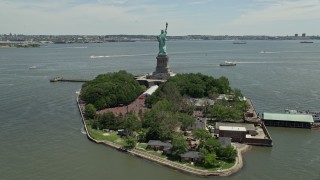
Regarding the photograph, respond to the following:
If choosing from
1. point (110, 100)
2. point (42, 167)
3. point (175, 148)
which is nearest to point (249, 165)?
point (175, 148)

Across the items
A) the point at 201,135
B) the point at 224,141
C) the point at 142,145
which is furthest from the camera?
the point at 142,145

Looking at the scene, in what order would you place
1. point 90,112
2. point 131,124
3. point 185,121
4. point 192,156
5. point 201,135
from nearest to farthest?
point 192,156, point 201,135, point 131,124, point 185,121, point 90,112

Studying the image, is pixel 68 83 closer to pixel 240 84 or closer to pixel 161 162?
pixel 240 84

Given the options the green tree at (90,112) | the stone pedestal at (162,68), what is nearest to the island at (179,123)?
the green tree at (90,112)

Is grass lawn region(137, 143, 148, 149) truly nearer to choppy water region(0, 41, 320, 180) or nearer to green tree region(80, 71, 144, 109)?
choppy water region(0, 41, 320, 180)

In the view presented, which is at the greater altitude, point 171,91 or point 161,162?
point 171,91

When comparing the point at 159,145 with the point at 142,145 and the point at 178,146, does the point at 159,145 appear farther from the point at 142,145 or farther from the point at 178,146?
the point at 178,146

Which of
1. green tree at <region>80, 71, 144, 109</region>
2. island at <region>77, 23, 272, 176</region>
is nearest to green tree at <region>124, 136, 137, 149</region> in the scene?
island at <region>77, 23, 272, 176</region>

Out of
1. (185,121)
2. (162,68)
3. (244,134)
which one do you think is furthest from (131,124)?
(162,68)
